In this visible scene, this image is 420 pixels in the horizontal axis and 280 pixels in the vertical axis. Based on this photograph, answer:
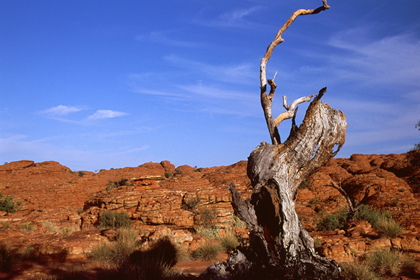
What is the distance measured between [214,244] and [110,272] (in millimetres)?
4243

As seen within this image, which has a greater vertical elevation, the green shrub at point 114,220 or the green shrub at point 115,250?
the green shrub at point 114,220

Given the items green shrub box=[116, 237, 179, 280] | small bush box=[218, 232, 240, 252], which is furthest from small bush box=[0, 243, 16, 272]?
small bush box=[218, 232, 240, 252]

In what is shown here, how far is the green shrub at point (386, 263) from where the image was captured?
8195 mm

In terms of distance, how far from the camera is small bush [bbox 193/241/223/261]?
36.2 ft

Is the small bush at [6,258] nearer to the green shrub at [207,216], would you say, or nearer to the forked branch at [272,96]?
the forked branch at [272,96]

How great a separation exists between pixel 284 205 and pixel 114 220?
483 inches

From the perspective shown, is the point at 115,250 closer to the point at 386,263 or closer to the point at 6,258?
the point at 6,258

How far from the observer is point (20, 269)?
9039 millimetres

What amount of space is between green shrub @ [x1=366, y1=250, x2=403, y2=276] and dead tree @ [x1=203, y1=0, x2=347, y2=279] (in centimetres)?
266

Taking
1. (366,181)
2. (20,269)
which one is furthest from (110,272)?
(366,181)

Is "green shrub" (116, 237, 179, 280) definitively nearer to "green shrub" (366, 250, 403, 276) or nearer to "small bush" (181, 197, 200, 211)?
"green shrub" (366, 250, 403, 276)

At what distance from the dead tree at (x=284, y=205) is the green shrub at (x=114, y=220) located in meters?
11.1

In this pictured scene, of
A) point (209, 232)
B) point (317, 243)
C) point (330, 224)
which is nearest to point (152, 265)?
point (317, 243)

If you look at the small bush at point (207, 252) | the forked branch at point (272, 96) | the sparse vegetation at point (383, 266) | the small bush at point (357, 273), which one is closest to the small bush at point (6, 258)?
the small bush at point (207, 252)
